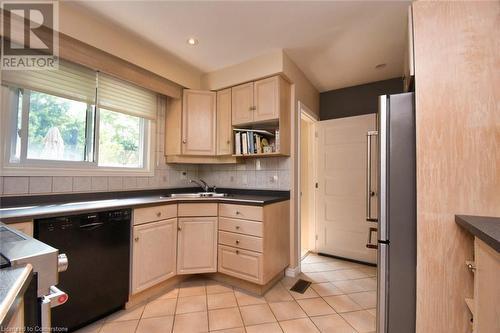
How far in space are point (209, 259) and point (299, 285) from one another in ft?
3.24

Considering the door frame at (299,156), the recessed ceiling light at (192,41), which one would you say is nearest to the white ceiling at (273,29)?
the recessed ceiling light at (192,41)

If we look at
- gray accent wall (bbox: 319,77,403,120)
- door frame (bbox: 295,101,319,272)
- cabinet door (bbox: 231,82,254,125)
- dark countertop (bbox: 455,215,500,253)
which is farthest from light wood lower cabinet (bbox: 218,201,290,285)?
gray accent wall (bbox: 319,77,403,120)

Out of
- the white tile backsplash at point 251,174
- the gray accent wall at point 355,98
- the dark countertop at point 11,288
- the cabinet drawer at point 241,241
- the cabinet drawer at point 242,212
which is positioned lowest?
the cabinet drawer at point 241,241

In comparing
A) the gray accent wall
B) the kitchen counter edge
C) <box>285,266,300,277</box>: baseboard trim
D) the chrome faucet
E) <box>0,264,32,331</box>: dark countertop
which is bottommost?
<box>285,266,300,277</box>: baseboard trim

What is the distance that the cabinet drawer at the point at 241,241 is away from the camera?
2074 mm

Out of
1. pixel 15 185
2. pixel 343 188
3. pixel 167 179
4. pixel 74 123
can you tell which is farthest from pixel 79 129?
pixel 343 188

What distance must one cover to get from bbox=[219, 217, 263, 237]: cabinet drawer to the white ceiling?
178 centimetres

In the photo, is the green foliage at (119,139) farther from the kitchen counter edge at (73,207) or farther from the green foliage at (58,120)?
the kitchen counter edge at (73,207)

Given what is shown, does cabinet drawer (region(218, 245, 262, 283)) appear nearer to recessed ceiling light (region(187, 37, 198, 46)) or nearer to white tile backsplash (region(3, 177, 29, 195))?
white tile backsplash (region(3, 177, 29, 195))

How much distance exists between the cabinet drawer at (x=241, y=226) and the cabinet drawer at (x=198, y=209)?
0.43ft

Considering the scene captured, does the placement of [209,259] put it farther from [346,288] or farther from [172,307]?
[346,288]

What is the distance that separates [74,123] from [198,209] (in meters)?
1.41

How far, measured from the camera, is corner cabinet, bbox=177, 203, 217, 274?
87.2 inches

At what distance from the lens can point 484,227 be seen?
3.17 feet
